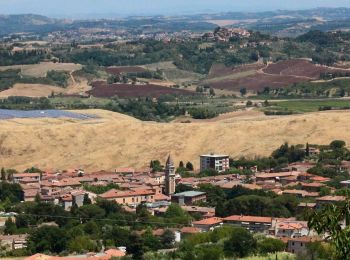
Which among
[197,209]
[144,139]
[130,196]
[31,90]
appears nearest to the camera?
[197,209]

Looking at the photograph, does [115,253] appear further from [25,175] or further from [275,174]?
[25,175]

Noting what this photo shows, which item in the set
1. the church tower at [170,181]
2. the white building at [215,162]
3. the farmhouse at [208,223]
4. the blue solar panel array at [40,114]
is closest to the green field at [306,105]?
the blue solar panel array at [40,114]

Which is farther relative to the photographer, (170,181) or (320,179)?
(320,179)

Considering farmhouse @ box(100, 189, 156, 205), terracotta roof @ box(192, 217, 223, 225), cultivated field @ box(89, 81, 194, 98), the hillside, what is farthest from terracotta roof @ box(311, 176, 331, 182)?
cultivated field @ box(89, 81, 194, 98)

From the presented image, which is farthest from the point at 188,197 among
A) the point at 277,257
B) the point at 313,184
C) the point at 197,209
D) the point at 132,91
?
the point at 132,91

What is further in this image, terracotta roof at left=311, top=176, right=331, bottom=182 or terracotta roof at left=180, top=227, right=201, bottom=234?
terracotta roof at left=311, top=176, right=331, bottom=182

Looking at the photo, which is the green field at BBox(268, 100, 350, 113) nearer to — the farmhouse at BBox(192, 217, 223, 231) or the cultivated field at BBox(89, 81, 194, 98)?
the cultivated field at BBox(89, 81, 194, 98)
